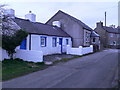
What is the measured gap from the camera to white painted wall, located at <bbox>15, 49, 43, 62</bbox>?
14.5 m

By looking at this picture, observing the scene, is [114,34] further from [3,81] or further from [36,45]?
[3,81]

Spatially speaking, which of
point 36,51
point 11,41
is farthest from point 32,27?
point 11,41

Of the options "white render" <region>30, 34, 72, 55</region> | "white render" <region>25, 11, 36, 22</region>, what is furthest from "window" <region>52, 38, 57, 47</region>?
"white render" <region>25, 11, 36, 22</region>

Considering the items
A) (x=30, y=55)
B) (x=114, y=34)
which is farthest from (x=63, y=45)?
(x=114, y=34)

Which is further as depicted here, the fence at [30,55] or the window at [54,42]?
the window at [54,42]

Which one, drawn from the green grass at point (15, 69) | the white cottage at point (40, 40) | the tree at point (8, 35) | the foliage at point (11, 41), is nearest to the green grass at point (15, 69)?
the green grass at point (15, 69)

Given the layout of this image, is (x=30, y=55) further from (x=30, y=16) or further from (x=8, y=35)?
(x=30, y=16)

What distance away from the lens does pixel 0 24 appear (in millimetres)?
13258

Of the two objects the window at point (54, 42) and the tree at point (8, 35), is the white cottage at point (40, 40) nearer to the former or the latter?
the window at point (54, 42)

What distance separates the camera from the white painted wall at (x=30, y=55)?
1448 centimetres

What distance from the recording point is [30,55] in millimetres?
14914

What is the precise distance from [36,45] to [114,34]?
47717 mm

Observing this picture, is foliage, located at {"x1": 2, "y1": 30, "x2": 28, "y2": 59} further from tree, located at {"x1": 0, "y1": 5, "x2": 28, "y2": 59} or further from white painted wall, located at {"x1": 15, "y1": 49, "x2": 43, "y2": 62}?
white painted wall, located at {"x1": 15, "y1": 49, "x2": 43, "y2": 62}

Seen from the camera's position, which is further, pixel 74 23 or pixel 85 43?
pixel 85 43
